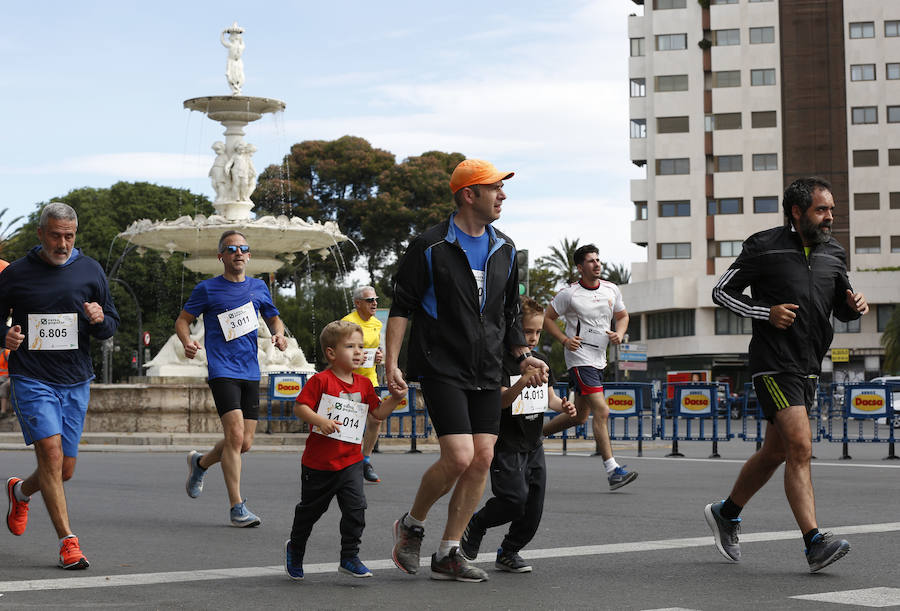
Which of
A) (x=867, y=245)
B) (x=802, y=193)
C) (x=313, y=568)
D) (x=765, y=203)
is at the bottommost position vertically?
(x=313, y=568)

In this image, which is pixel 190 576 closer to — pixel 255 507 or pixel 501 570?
pixel 501 570

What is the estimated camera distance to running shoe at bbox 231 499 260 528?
9.50 m

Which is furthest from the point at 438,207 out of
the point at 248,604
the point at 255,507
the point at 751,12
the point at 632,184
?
the point at 248,604

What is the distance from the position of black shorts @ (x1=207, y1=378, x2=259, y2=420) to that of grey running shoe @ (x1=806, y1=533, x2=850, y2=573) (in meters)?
4.48

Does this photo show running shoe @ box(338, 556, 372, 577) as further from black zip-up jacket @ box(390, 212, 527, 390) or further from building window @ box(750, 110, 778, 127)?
building window @ box(750, 110, 778, 127)

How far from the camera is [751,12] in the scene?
8100 centimetres

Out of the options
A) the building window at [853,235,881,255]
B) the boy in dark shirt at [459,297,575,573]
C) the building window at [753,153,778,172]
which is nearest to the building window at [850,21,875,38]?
the building window at [753,153,778,172]

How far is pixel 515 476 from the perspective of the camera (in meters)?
7.09

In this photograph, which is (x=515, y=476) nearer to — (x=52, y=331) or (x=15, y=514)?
(x=52, y=331)

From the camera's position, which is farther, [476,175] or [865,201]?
[865,201]

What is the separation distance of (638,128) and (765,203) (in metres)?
8.88

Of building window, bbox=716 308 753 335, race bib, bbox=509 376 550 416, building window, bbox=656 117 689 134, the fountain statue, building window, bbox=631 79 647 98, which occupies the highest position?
building window, bbox=631 79 647 98

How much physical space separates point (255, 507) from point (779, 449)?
206 inches

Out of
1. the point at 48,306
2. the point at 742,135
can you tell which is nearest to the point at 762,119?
the point at 742,135
